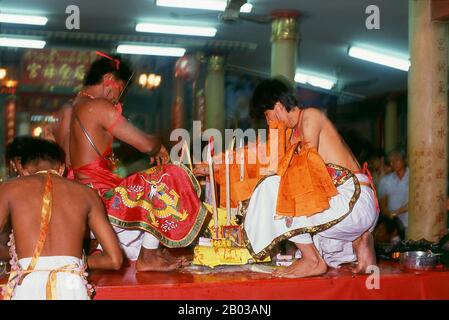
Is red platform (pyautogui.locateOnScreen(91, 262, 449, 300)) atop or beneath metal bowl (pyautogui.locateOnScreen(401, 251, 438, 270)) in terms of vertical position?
→ beneath

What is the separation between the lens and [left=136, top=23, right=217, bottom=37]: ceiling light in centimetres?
943

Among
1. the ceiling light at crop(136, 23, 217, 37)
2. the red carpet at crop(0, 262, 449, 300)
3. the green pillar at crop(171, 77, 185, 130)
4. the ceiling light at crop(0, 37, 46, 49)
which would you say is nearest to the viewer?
the red carpet at crop(0, 262, 449, 300)

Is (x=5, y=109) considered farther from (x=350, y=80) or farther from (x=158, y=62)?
(x=350, y=80)

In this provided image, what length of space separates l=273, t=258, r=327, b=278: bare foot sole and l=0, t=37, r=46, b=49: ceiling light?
285 inches

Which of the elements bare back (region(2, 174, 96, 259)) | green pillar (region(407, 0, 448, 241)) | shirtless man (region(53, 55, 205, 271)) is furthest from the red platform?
green pillar (region(407, 0, 448, 241))

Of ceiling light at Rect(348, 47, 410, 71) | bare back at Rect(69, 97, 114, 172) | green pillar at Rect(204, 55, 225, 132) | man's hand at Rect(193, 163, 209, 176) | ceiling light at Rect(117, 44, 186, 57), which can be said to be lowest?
man's hand at Rect(193, 163, 209, 176)

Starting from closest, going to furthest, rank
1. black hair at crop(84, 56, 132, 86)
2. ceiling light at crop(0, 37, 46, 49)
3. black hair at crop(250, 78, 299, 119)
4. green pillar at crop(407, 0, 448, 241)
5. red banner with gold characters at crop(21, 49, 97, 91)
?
black hair at crop(250, 78, 299, 119) → black hair at crop(84, 56, 132, 86) → green pillar at crop(407, 0, 448, 241) → ceiling light at crop(0, 37, 46, 49) → red banner with gold characters at crop(21, 49, 97, 91)

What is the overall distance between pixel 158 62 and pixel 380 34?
12.4ft

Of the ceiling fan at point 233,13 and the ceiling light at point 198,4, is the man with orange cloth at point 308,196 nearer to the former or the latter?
the ceiling fan at point 233,13

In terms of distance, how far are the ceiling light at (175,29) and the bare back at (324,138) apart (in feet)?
18.7

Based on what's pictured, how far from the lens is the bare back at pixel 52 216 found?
2.85 metres

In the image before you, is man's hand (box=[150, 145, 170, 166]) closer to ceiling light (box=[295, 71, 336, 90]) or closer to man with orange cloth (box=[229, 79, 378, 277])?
man with orange cloth (box=[229, 79, 378, 277])

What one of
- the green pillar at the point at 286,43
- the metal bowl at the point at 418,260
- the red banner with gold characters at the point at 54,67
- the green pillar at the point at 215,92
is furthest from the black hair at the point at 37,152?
the green pillar at the point at 215,92
